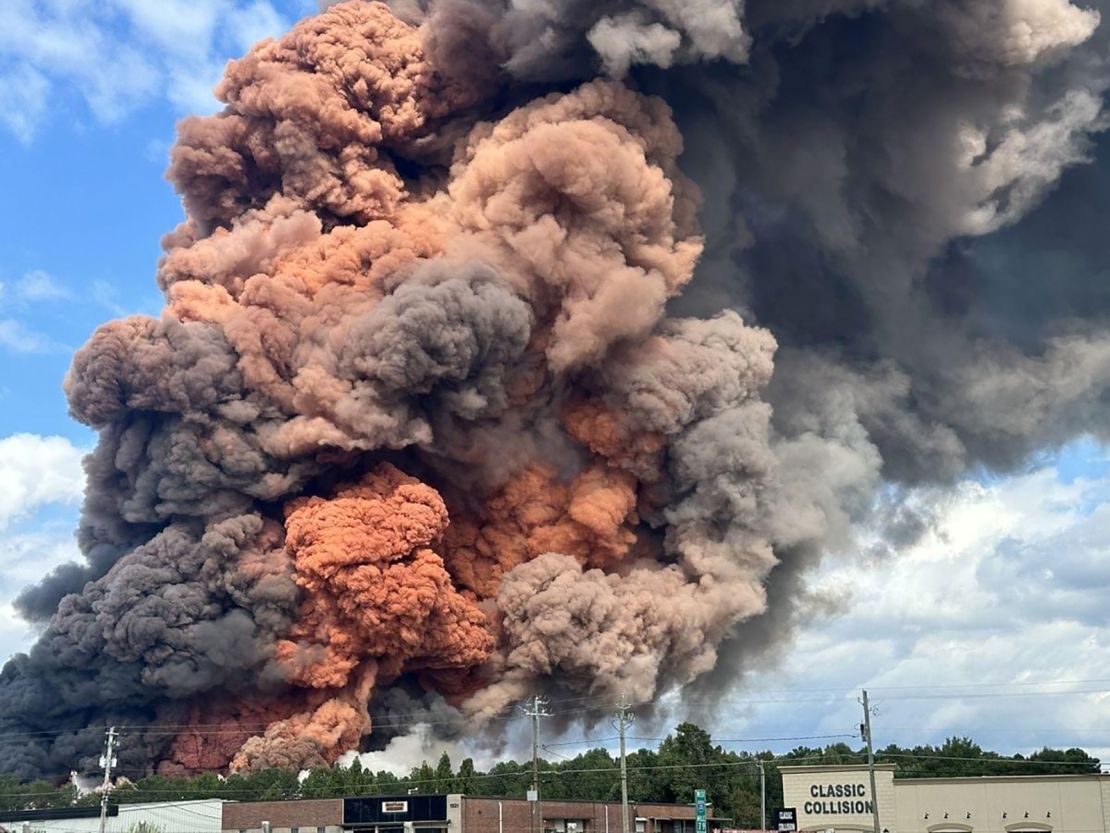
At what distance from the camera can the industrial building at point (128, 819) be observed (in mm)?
57312

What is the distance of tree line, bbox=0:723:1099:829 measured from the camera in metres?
59.7

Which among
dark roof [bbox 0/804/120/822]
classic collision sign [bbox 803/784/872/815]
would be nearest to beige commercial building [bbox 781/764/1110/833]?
classic collision sign [bbox 803/784/872/815]

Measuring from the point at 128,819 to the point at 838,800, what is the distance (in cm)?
2848

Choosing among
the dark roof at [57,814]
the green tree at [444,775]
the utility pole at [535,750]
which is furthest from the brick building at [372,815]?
the dark roof at [57,814]

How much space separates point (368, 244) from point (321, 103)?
6.76 m

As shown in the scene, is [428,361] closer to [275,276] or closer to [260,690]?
[275,276]

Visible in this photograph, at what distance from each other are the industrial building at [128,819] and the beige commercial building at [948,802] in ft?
75.9

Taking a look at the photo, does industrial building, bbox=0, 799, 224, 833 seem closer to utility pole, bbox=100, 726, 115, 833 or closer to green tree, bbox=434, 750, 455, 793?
utility pole, bbox=100, 726, 115, 833

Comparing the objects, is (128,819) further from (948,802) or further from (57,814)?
(948,802)

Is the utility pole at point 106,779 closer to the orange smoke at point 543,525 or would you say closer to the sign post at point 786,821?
the orange smoke at point 543,525

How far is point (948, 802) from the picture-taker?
165 ft

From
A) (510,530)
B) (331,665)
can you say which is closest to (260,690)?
(331,665)

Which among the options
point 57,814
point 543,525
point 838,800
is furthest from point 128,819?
point 838,800

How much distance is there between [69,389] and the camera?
63.0 meters
